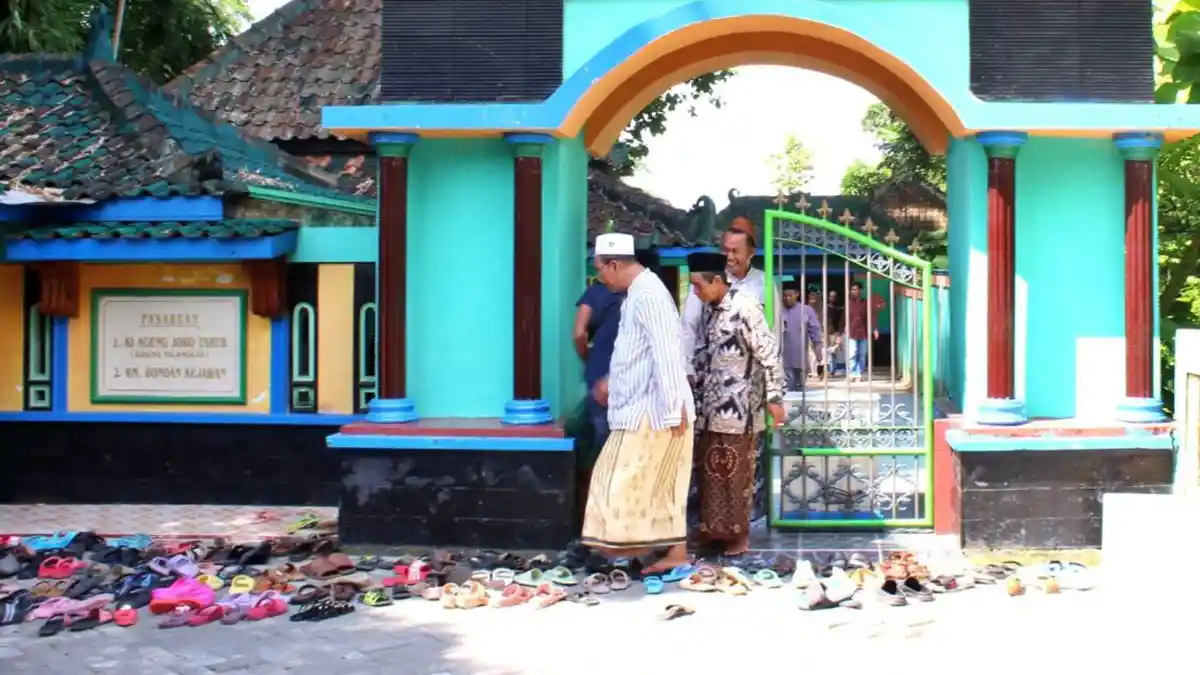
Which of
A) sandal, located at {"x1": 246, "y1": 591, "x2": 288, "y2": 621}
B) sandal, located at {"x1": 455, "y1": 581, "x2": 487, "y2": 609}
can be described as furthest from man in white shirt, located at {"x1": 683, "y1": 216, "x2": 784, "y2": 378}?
sandal, located at {"x1": 246, "y1": 591, "x2": 288, "y2": 621}

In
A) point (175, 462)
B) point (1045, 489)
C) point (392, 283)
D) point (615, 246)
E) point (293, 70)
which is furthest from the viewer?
point (293, 70)

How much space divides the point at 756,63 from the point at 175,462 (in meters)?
4.89

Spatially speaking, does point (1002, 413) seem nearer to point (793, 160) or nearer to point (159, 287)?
point (159, 287)

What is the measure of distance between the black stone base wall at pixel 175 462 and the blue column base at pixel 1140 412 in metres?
5.12

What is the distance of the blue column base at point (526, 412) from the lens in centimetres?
717

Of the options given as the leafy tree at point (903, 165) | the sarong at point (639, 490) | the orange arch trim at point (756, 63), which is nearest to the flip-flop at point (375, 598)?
the sarong at point (639, 490)

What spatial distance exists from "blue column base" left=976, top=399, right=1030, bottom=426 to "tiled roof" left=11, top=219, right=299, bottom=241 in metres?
4.67

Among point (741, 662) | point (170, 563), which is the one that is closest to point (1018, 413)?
point (741, 662)

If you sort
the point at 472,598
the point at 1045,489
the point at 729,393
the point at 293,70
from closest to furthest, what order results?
the point at 472,598, the point at 729,393, the point at 1045,489, the point at 293,70

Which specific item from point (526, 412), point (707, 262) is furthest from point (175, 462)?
point (707, 262)

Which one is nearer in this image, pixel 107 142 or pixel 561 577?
pixel 561 577

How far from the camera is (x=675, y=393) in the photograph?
6477 mm

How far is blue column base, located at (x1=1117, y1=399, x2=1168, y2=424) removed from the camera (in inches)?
278

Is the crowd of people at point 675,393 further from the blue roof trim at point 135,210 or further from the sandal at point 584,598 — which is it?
the blue roof trim at point 135,210
